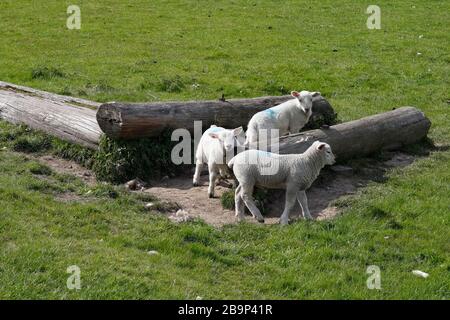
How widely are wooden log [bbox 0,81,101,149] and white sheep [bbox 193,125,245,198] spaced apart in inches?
78.5

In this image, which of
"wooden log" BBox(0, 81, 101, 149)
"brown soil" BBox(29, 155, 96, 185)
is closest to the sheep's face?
"brown soil" BBox(29, 155, 96, 185)

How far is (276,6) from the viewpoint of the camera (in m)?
30.8

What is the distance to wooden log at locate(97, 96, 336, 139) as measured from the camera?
11695 mm

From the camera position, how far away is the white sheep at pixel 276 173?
1009cm

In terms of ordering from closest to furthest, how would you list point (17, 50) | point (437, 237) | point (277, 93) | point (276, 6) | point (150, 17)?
point (437, 237), point (277, 93), point (17, 50), point (150, 17), point (276, 6)

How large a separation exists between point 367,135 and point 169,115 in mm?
3752

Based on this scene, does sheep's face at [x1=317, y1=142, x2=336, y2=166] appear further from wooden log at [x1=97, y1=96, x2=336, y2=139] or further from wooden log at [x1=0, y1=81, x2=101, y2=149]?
wooden log at [x1=0, y1=81, x2=101, y2=149]

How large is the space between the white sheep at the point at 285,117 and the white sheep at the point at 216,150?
0.62 m

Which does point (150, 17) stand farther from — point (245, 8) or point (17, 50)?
point (17, 50)

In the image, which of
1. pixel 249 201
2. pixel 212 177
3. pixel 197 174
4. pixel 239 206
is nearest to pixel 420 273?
pixel 249 201

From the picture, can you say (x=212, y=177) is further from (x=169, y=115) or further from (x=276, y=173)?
(x=169, y=115)
